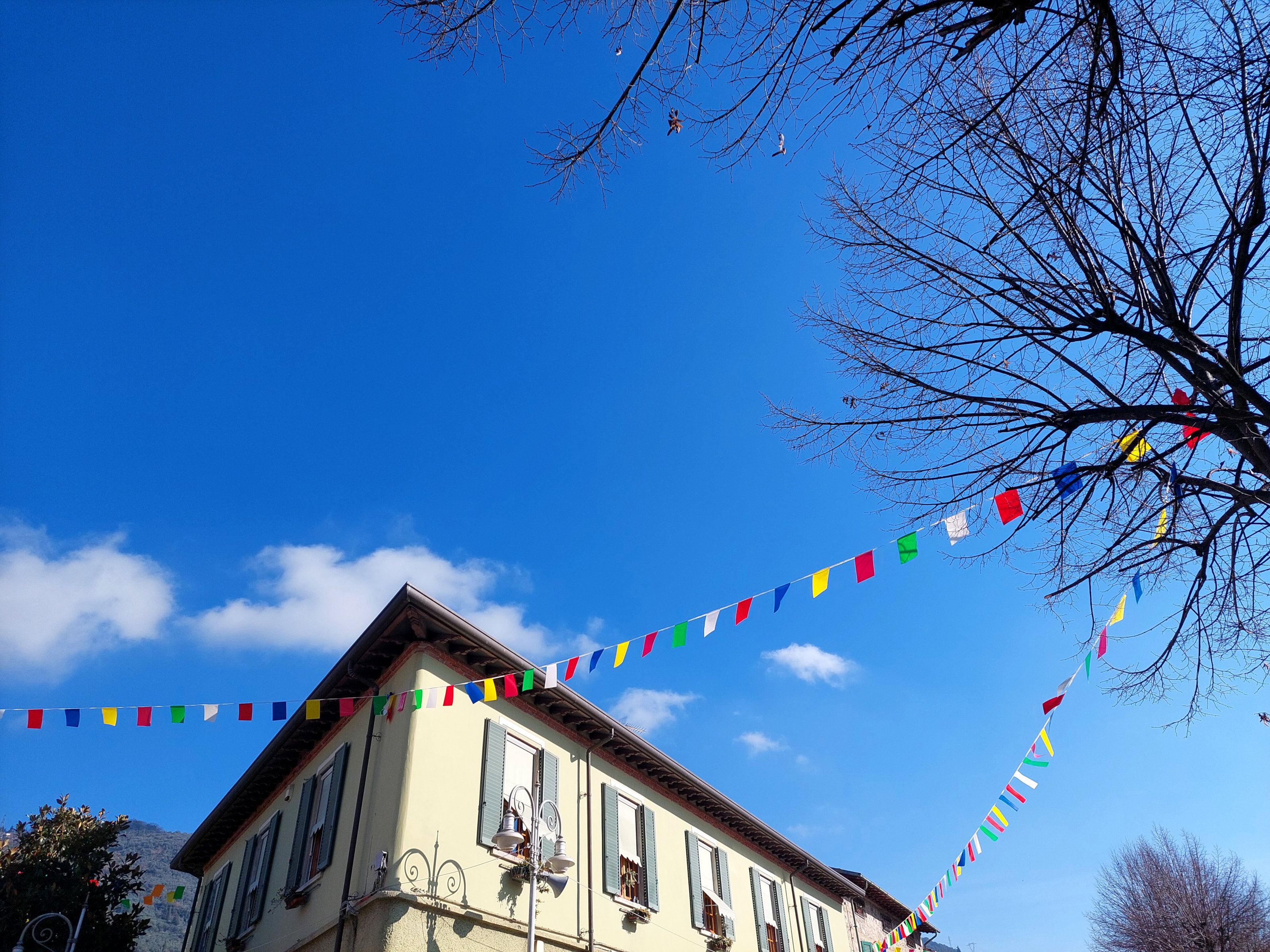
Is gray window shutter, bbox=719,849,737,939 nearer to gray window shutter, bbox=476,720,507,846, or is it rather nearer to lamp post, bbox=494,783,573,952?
lamp post, bbox=494,783,573,952

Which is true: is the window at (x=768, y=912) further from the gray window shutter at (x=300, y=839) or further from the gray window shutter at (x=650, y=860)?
the gray window shutter at (x=300, y=839)

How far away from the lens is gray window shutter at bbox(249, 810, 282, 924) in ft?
35.9

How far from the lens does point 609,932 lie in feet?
33.8

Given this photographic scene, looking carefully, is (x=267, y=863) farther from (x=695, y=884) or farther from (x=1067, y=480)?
(x=1067, y=480)

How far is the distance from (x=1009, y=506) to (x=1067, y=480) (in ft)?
1.56

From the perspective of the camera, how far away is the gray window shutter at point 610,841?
35.1 ft

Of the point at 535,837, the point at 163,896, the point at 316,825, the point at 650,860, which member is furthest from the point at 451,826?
the point at 163,896

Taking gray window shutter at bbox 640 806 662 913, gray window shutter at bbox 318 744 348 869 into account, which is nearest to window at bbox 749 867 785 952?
gray window shutter at bbox 640 806 662 913

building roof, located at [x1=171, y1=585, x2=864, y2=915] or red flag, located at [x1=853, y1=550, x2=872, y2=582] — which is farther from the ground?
building roof, located at [x1=171, y1=585, x2=864, y2=915]

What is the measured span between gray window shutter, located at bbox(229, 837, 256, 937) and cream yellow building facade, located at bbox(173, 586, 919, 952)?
50 millimetres

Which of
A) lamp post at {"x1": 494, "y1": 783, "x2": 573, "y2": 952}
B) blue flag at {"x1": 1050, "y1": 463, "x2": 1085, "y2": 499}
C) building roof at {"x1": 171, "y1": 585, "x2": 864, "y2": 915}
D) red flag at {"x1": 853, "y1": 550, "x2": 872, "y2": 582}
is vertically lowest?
lamp post at {"x1": 494, "y1": 783, "x2": 573, "y2": 952}

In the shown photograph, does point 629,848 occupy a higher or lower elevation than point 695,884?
higher

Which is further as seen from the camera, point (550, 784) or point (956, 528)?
point (550, 784)

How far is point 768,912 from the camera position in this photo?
1463 centimetres
